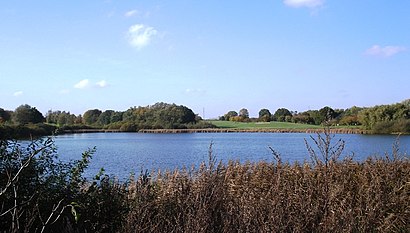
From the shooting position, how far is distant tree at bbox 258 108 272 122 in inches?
5305

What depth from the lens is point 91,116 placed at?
120 metres

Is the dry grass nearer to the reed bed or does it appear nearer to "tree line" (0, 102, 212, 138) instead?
the reed bed

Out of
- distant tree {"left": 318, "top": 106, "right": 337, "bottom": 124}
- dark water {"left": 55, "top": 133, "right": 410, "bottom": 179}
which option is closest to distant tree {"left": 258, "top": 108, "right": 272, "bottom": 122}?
dark water {"left": 55, "top": 133, "right": 410, "bottom": 179}

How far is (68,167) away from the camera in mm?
7094

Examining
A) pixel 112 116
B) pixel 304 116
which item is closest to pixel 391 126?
pixel 304 116

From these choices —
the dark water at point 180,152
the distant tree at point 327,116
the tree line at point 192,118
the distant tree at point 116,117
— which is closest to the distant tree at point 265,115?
the tree line at point 192,118

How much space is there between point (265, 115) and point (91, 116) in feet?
166

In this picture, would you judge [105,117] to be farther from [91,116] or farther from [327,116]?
[327,116]

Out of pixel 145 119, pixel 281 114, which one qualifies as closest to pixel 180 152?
pixel 145 119

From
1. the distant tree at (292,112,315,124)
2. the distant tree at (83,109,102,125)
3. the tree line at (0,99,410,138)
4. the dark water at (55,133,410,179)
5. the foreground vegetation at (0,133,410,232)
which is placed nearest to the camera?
the foreground vegetation at (0,133,410,232)

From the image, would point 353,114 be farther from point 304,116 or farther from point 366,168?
point 366,168

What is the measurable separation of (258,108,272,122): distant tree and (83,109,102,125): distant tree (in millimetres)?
46857

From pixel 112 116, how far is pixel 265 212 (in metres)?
120

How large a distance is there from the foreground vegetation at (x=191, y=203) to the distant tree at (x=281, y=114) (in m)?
123
